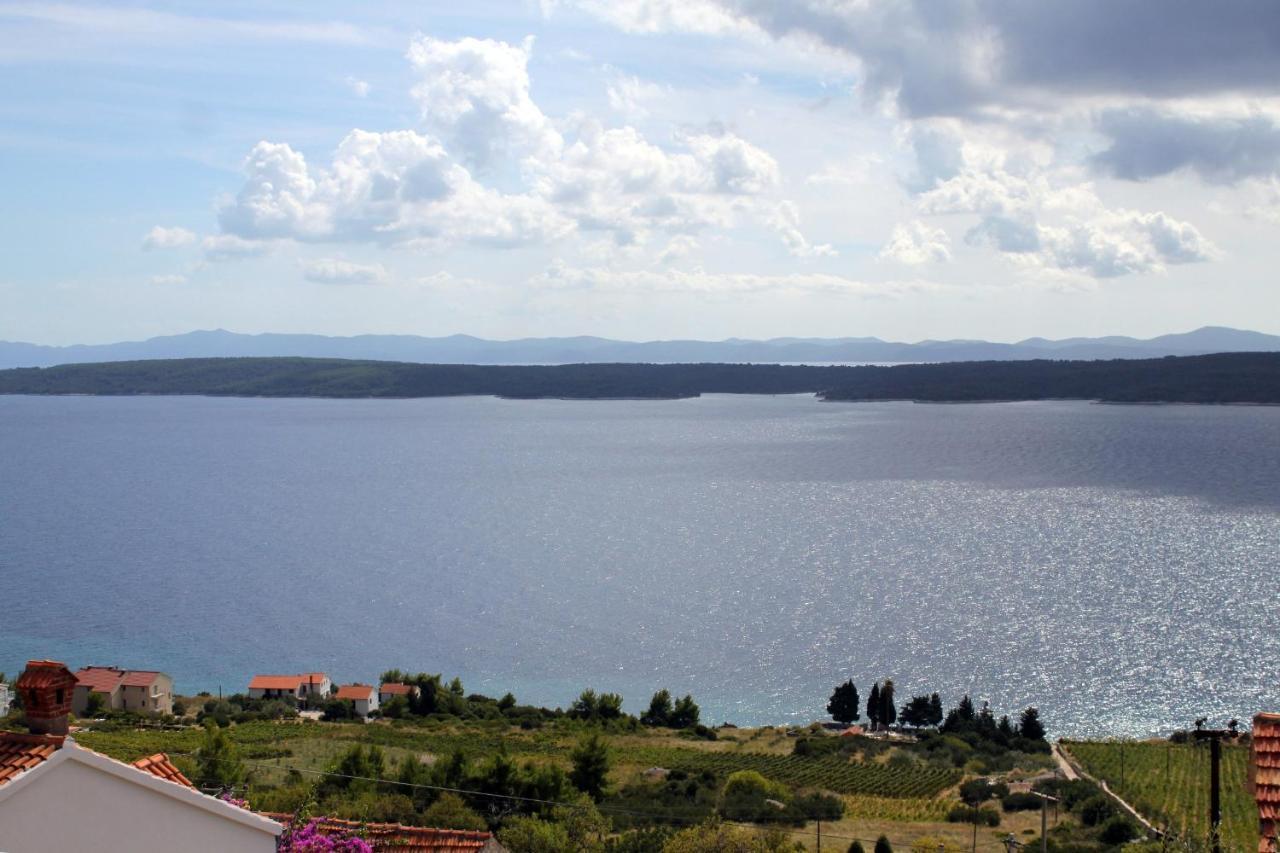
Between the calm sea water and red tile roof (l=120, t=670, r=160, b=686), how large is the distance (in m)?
5.48

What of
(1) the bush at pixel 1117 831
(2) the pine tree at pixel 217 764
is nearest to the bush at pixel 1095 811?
(1) the bush at pixel 1117 831

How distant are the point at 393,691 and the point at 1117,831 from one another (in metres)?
26.6

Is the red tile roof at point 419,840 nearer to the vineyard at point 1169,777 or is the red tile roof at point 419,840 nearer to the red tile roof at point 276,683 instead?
the vineyard at point 1169,777

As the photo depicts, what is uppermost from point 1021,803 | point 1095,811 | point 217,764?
point 217,764

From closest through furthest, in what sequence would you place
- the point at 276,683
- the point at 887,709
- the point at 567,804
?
the point at 567,804 < the point at 887,709 < the point at 276,683

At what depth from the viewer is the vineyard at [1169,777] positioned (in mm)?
26812

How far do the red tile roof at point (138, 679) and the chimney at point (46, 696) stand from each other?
37204mm

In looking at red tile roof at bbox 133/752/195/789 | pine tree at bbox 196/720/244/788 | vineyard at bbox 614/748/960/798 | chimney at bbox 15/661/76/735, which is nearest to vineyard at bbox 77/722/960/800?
vineyard at bbox 614/748/960/798

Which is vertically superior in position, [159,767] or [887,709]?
[159,767]

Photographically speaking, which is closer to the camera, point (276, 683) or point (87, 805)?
point (87, 805)

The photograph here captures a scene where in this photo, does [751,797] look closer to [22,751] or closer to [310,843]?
[310,843]

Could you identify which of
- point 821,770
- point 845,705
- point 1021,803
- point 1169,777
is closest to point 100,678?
point 821,770

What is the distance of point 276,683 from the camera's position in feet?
141

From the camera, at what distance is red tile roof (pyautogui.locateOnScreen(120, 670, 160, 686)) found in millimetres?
40719
